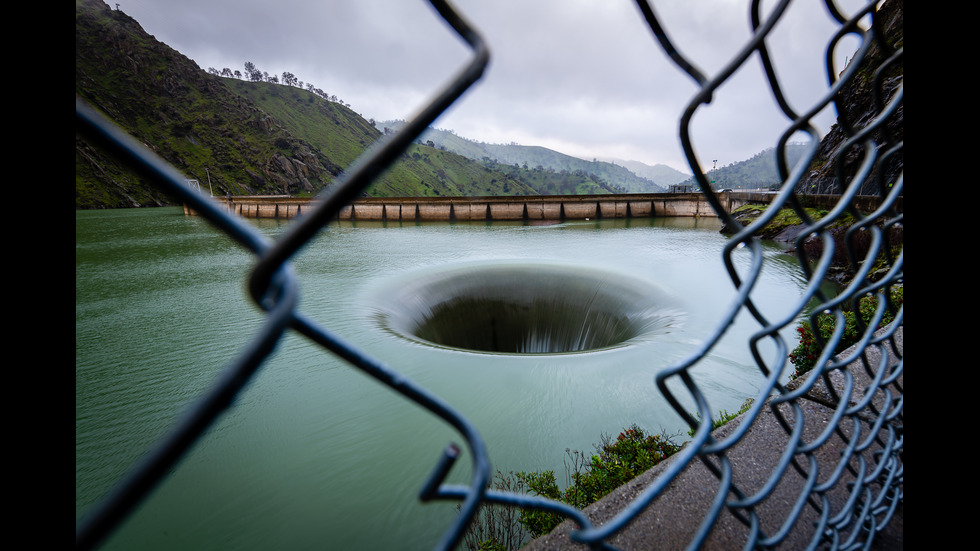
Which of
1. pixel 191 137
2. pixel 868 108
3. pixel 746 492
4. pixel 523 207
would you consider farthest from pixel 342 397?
pixel 191 137

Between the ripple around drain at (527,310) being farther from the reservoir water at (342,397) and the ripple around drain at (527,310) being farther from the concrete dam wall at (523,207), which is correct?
the concrete dam wall at (523,207)

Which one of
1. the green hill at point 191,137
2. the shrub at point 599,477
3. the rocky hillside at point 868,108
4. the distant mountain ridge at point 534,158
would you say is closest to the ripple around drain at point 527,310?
the rocky hillside at point 868,108

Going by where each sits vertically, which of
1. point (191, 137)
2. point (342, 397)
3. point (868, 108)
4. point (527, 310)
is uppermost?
point (191, 137)

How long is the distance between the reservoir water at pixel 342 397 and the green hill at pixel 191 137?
35.2 metres

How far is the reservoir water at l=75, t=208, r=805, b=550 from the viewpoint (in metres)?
2.74

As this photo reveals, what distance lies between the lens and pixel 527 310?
7.43m

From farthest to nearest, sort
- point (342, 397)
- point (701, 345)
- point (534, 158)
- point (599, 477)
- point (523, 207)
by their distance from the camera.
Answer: point (534, 158) → point (523, 207) → point (342, 397) → point (599, 477) → point (701, 345)

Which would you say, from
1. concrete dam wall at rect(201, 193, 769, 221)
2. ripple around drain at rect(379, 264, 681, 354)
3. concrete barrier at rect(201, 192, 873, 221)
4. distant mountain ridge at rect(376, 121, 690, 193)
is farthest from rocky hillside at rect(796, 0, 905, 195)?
distant mountain ridge at rect(376, 121, 690, 193)

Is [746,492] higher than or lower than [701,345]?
lower

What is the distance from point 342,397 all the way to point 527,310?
4.04 m

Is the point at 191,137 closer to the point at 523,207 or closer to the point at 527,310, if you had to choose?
the point at 523,207

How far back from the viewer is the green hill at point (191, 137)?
3781 centimetres

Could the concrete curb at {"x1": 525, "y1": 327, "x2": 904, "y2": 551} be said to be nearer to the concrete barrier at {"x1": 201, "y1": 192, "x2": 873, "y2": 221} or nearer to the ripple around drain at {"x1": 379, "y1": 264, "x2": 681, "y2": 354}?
the ripple around drain at {"x1": 379, "y1": 264, "x2": 681, "y2": 354}
